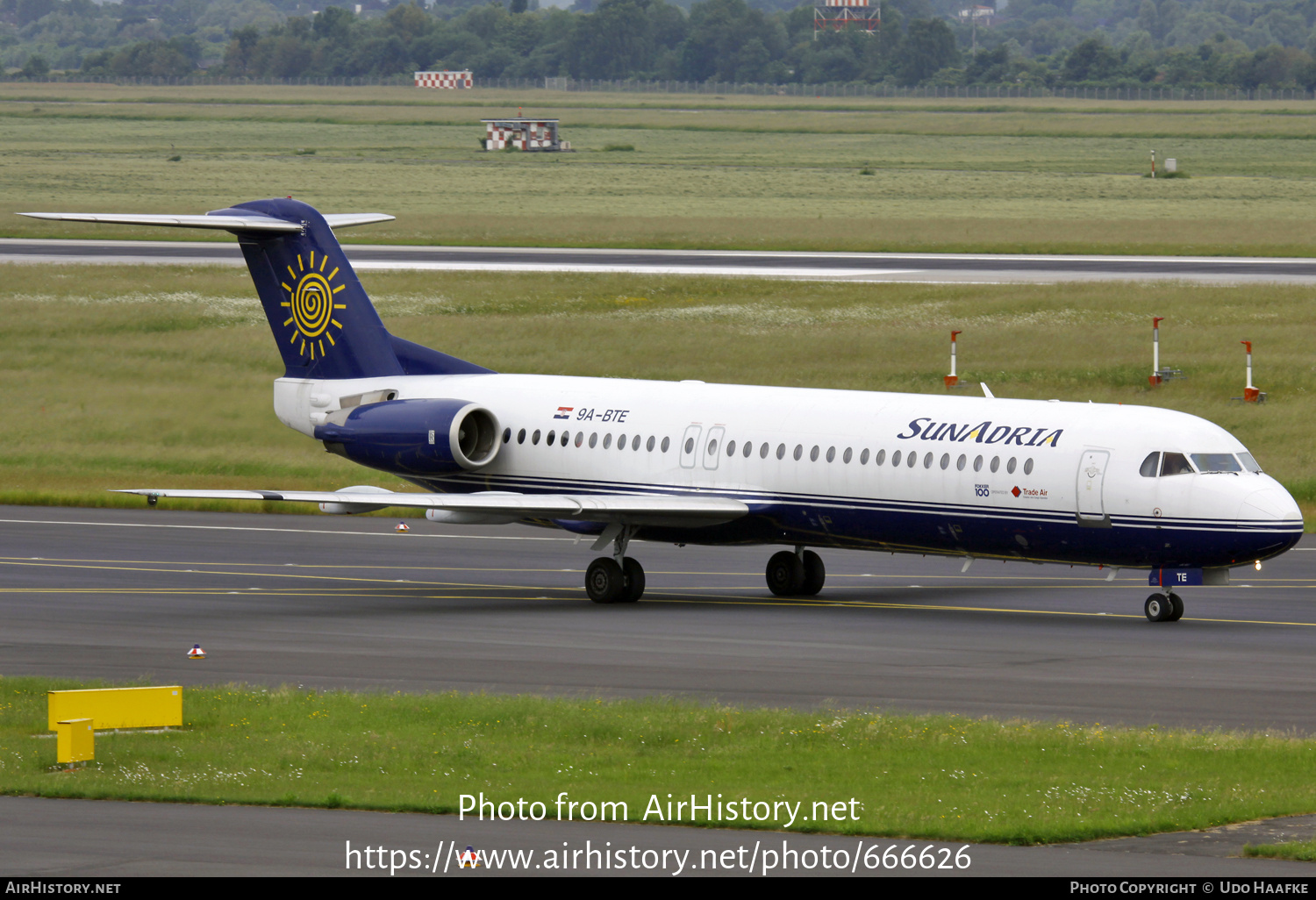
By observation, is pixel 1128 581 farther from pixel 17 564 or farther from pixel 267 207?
pixel 17 564

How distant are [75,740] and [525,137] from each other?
15655 cm

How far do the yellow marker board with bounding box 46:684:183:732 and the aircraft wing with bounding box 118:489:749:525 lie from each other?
37.8 ft

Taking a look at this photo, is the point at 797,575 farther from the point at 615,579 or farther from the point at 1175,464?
the point at 1175,464

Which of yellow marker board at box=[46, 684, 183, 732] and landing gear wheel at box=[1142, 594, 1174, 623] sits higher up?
yellow marker board at box=[46, 684, 183, 732]

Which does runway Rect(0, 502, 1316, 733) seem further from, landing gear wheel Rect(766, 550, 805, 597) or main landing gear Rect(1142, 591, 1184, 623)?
landing gear wheel Rect(766, 550, 805, 597)

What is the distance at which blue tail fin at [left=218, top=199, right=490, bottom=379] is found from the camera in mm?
39219

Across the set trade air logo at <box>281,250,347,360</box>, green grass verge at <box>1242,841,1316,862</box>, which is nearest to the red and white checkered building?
trade air logo at <box>281,250,347,360</box>

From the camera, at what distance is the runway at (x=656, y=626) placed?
25.7 m

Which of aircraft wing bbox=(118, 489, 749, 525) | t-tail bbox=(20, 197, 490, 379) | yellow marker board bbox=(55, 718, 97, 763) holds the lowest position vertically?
aircraft wing bbox=(118, 489, 749, 525)

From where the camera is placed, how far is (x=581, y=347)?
6506cm

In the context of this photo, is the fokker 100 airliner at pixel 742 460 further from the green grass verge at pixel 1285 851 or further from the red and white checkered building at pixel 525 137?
the red and white checkered building at pixel 525 137

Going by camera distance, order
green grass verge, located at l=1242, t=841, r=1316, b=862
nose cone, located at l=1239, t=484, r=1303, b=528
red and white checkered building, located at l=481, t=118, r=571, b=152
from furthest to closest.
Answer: red and white checkered building, located at l=481, t=118, r=571, b=152 → nose cone, located at l=1239, t=484, r=1303, b=528 → green grass verge, located at l=1242, t=841, r=1316, b=862

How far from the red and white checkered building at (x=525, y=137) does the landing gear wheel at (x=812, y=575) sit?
139945mm

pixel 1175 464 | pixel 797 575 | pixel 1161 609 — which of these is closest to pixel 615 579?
pixel 797 575
